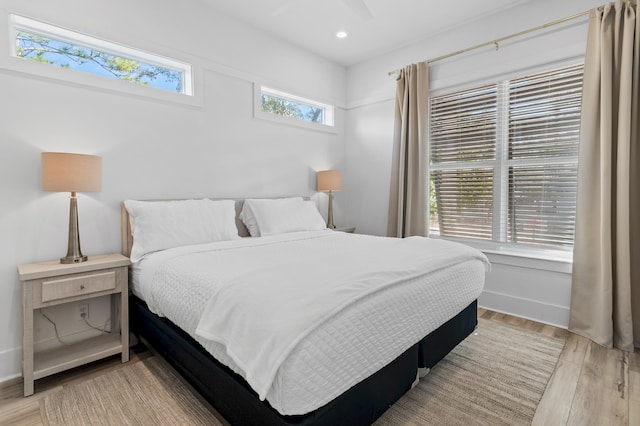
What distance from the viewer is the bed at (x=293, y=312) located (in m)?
1.15

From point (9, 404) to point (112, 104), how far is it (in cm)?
200

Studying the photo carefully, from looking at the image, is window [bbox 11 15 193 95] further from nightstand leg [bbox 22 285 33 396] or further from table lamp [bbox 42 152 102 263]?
nightstand leg [bbox 22 285 33 396]

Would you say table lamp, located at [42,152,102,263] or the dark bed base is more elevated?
table lamp, located at [42,152,102,263]

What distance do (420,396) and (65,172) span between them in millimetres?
2485

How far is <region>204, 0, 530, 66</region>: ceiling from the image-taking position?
304cm

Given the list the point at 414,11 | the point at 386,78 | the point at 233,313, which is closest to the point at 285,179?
the point at 386,78

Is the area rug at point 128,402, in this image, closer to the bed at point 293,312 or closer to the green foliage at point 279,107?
the bed at point 293,312

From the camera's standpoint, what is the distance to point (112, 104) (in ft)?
8.13

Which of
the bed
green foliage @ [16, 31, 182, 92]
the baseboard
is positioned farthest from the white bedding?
green foliage @ [16, 31, 182, 92]

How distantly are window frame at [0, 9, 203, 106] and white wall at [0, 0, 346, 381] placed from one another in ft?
0.12

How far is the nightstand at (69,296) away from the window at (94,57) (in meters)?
1.43

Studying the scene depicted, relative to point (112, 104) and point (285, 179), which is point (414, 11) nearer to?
point (285, 179)

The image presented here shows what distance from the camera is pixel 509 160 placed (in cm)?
318

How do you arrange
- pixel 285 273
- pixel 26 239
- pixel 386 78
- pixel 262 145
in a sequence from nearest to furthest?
pixel 285 273
pixel 26 239
pixel 262 145
pixel 386 78
